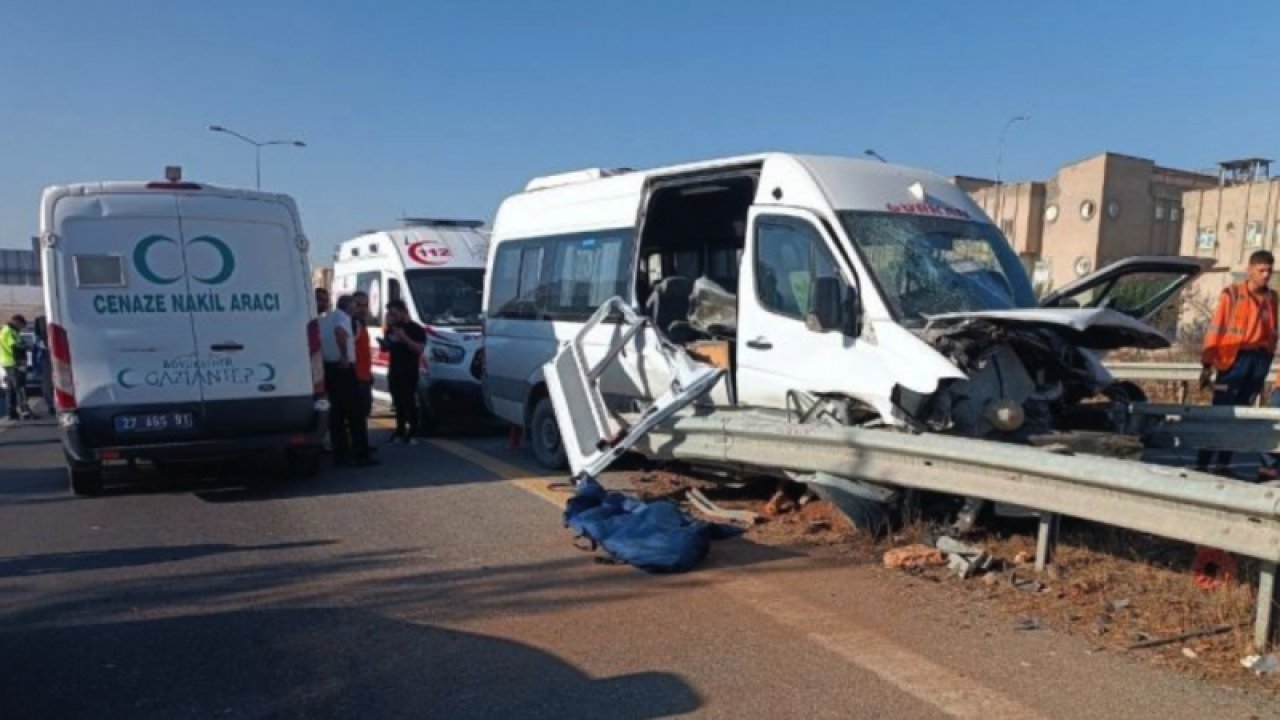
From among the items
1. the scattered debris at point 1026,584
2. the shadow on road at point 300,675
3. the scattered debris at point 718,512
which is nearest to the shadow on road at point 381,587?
the shadow on road at point 300,675

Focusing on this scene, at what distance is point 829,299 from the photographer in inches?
244

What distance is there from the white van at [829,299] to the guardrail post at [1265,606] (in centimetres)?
171

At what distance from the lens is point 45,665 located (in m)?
4.26

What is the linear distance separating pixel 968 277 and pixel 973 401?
118 cm

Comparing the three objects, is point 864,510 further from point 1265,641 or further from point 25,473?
point 25,473

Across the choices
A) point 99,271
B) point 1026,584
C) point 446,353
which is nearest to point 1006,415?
point 1026,584

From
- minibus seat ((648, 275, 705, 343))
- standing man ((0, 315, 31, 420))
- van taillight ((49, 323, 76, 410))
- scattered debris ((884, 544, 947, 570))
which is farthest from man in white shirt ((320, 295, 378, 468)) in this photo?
standing man ((0, 315, 31, 420))

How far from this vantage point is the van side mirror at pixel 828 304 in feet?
20.4

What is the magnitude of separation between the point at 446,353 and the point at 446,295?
3.62 feet

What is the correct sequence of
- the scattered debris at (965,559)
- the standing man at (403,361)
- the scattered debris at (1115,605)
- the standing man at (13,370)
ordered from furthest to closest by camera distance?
the standing man at (13,370) < the standing man at (403,361) < the scattered debris at (965,559) < the scattered debris at (1115,605)

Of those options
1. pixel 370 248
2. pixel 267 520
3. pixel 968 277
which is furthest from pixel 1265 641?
pixel 370 248

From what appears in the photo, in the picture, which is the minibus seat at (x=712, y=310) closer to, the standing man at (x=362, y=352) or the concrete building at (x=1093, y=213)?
the standing man at (x=362, y=352)

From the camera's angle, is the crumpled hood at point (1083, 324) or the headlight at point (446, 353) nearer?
the crumpled hood at point (1083, 324)

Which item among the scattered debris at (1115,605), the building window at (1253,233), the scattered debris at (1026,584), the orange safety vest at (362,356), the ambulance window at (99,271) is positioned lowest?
the scattered debris at (1026,584)
